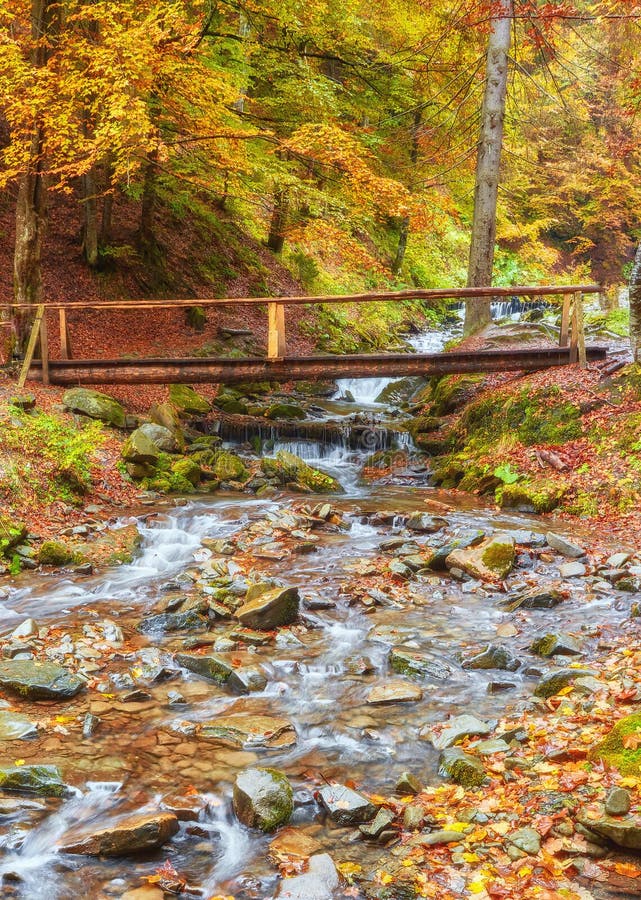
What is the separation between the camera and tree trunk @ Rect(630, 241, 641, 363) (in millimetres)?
9016

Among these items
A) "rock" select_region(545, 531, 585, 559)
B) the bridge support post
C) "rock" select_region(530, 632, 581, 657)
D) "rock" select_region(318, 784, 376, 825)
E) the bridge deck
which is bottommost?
"rock" select_region(318, 784, 376, 825)

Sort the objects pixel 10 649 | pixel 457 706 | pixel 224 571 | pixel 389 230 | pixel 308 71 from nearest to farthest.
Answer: pixel 457 706, pixel 10 649, pixel 224 571, pixel 308 71, pixel 389 230

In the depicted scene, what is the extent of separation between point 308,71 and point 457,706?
14240 millimetres

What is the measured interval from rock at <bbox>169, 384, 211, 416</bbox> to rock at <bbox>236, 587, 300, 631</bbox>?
7641mm

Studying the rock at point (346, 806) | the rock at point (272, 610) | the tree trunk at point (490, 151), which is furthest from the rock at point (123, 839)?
the tree trunk at point (490, 151)

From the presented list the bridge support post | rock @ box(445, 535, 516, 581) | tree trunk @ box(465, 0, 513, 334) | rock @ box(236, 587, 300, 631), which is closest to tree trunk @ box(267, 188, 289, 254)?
tree trunk @ box(465, 0, 513, 334)

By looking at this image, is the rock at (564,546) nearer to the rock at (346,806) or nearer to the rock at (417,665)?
the rock at (417,665)

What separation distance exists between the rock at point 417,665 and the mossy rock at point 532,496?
171 inches

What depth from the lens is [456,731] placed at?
4410mm

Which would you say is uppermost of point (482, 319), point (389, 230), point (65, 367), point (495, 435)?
point (389, 230)

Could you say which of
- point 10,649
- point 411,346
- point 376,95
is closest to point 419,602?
point 10,649

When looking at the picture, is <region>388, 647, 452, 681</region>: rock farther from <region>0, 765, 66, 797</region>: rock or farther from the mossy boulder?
the mossy boulder

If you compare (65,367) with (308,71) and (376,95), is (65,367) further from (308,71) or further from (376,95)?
(376,95)

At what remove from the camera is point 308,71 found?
15.0 m
